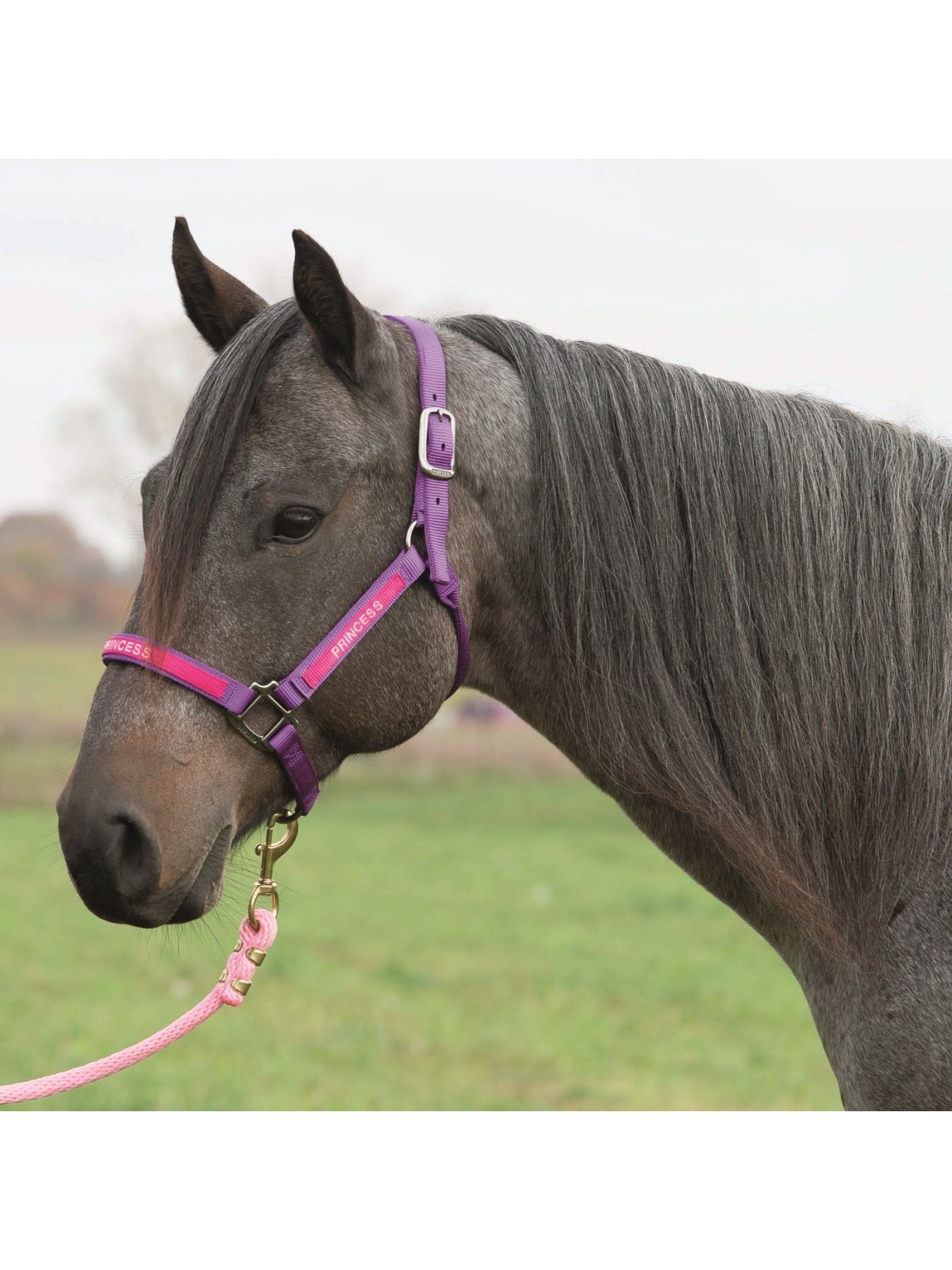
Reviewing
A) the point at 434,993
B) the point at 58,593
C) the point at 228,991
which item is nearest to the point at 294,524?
the point at 228,991

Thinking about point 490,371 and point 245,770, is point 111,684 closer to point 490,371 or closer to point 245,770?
point 245,770

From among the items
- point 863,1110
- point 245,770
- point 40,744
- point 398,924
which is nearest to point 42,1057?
point 398,924

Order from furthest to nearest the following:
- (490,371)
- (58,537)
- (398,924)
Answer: (58,537) → (398,924) → (490,371)

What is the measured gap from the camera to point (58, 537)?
516 inches

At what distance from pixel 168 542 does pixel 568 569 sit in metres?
Result: 0.88

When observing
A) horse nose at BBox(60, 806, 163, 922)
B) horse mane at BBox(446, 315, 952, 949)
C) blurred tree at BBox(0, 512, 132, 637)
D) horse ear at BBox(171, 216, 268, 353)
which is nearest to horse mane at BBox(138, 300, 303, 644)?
horse ear at BBox(171, 216, 268, 353)

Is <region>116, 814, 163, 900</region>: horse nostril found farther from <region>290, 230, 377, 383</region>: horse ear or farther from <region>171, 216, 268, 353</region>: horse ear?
<region>171, 216, 268, 353</region>: horse ear

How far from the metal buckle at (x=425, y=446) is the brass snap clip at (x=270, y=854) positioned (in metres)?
0.82

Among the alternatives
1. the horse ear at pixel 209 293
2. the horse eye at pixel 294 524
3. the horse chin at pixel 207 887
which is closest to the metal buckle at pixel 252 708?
the horse chin at pixel 207 887

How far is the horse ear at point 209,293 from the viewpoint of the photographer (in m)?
2.40

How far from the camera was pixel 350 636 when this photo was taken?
216 cm

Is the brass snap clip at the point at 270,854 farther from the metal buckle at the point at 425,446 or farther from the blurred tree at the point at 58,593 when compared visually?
the blurred tree at the point at 58,593

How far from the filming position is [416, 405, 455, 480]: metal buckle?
2.22 meters

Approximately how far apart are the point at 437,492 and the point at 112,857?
993 mm
